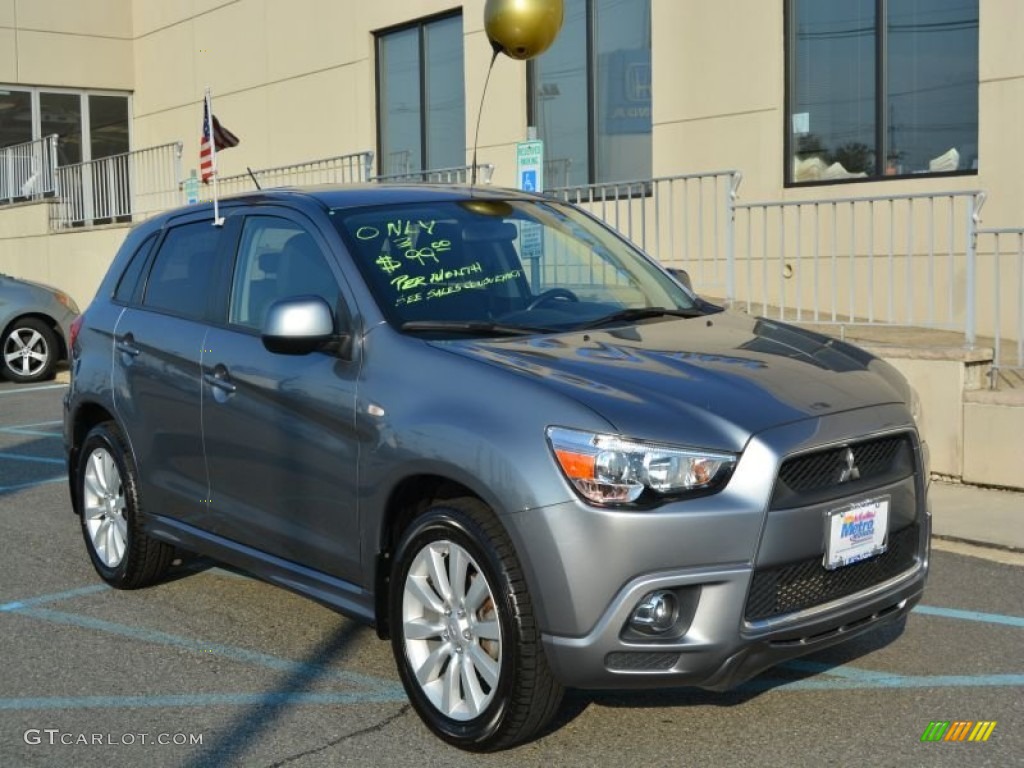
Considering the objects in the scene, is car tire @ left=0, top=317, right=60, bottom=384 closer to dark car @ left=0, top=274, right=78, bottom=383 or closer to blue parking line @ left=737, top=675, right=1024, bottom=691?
dark car @ left=0, top=274, right=78, bottom=383

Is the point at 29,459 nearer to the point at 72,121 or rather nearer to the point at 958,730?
the point at 958,730

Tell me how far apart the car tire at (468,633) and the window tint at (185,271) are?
76.2 inches

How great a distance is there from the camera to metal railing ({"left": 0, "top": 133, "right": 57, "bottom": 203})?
73.3ft

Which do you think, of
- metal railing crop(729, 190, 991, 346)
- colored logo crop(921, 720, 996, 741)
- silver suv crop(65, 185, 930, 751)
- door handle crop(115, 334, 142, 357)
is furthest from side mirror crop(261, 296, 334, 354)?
metal railing crop(729, 190, 991, 346)

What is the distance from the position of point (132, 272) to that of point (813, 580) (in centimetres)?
387

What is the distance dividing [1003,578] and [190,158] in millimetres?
17489

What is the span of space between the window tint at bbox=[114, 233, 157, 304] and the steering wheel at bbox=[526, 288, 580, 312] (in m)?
2.27

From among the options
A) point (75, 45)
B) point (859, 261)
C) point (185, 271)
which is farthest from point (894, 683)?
point (75, 45)

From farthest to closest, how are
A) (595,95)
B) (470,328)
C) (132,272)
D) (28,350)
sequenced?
(28,350)
(595,95)
(132,272)
(470,328)

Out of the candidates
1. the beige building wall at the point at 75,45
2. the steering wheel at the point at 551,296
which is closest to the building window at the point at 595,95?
the steering wheel at the point at 551,296

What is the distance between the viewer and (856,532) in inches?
163

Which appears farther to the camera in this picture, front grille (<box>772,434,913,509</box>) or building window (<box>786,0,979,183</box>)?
building window (<box>786,0,979,183</box>)

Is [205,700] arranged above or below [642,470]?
below

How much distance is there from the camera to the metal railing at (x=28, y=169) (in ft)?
73.3
